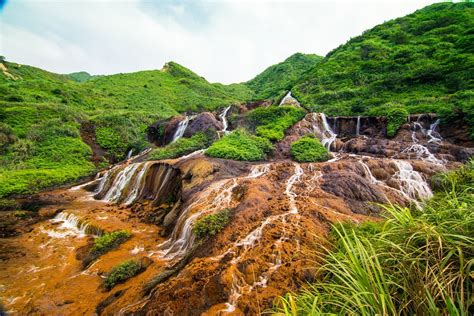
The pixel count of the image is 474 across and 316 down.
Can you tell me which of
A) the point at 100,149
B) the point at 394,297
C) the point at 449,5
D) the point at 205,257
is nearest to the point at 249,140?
the point at 205,257

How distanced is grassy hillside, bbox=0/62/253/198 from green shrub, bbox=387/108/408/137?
811 inches

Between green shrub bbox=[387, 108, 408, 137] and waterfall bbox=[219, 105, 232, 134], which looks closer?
green shrub bbox=[387, 108, 408, 137]

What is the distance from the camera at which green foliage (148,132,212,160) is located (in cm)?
1609

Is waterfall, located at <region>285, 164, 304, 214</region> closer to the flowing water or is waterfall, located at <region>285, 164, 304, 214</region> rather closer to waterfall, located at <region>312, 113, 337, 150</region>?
waterfall, located at <region>312, 113, 337, 150</region>

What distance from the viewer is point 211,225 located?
6191mm

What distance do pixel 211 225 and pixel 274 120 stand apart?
1415 cm

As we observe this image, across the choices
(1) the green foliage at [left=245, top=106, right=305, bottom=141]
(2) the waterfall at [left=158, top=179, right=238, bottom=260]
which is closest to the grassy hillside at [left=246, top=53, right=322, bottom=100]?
(1) the green foliage at [left=245, top=106, right=305, bottom=141]

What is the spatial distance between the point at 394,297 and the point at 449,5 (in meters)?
51.4

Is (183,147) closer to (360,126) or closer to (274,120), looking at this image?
(274,120)

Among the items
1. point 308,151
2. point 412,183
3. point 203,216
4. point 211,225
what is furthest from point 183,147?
point 412,183

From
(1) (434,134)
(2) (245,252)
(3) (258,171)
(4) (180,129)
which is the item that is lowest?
(2) (245,252)

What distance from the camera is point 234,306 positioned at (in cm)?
388

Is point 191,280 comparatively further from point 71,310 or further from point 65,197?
point 65,197

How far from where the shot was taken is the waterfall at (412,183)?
336 inches
